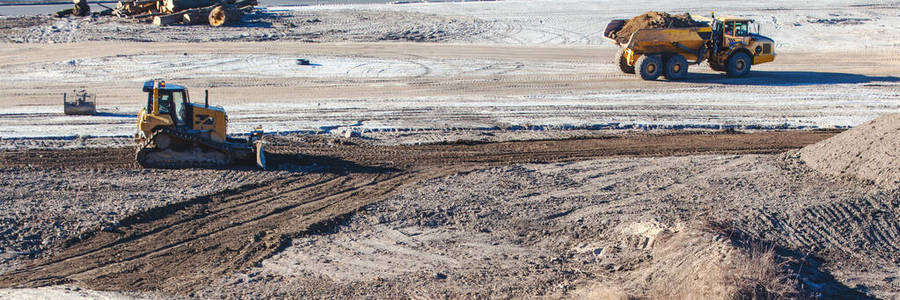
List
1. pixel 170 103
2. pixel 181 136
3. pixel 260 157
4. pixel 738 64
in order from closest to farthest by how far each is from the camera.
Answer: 1. pixel 181 136
2. pixel 170 103
3. pixel 260 157
4. pixel 738 64

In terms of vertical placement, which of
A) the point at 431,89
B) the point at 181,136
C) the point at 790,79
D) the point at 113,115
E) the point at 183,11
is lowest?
the point at 113,115

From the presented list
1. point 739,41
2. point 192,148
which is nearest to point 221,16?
point 739,41

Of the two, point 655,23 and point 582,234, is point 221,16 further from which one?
point 582,234

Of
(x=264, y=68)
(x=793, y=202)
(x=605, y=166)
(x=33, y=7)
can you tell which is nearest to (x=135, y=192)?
(x=605, y=166)

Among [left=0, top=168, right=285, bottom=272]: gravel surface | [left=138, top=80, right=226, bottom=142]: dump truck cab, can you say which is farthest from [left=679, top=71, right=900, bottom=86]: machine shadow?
[left=0, top=168, right=285, bottom=272]: gravel surface

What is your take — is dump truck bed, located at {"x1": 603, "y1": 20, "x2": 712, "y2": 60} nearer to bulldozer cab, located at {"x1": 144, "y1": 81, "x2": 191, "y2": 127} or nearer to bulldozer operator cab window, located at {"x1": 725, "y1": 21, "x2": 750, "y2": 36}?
bulldozer operator cab window, located at {"x1": 725, "y1": 21, "x2": 750, "y2": 36}

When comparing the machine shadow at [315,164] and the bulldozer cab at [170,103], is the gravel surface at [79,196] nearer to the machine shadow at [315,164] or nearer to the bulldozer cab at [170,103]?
the machine shadow at [315,164]
